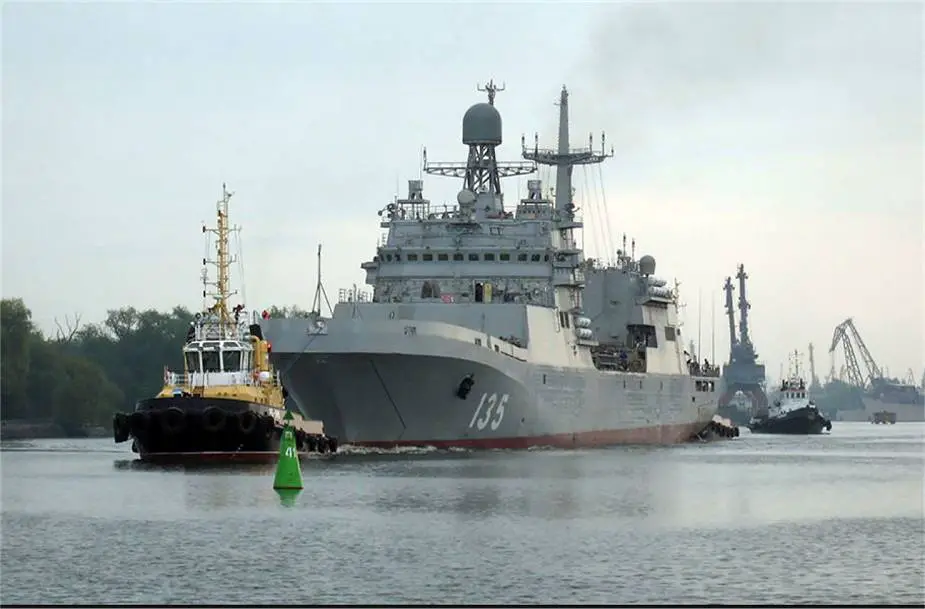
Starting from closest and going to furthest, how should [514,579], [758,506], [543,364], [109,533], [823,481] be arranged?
[514,579] → [109,533] → [758,506] → [823,481] → [543,364]

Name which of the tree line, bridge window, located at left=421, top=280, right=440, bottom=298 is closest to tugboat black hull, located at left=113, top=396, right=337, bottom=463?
bridge window, located at left=421, top=280, right=440, bottom=298

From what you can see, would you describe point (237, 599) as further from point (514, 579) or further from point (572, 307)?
point (572, 307)

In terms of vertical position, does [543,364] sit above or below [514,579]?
above

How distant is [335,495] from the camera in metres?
38.9

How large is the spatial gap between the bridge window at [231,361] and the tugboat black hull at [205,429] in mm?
1981

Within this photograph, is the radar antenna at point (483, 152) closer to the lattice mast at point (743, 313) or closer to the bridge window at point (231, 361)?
the bridge window at point (231, 361)

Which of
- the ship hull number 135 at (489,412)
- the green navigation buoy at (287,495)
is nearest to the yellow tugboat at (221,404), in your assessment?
→ the ship hull number 135 at (489,412)

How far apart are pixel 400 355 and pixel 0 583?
28481 mm

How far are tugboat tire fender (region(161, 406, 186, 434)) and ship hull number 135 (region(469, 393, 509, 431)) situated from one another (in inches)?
441

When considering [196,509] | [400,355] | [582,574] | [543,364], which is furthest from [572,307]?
[582,574]

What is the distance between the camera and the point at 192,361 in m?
51.8

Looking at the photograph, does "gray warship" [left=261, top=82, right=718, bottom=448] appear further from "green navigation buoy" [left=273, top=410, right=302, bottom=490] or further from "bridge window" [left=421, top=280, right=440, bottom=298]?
"green navigation buoy" [left=273, top=410, right=302, bottom=490]

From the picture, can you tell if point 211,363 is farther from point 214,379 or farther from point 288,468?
point 288,468

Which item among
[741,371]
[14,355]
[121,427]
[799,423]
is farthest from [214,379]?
[741,371]
